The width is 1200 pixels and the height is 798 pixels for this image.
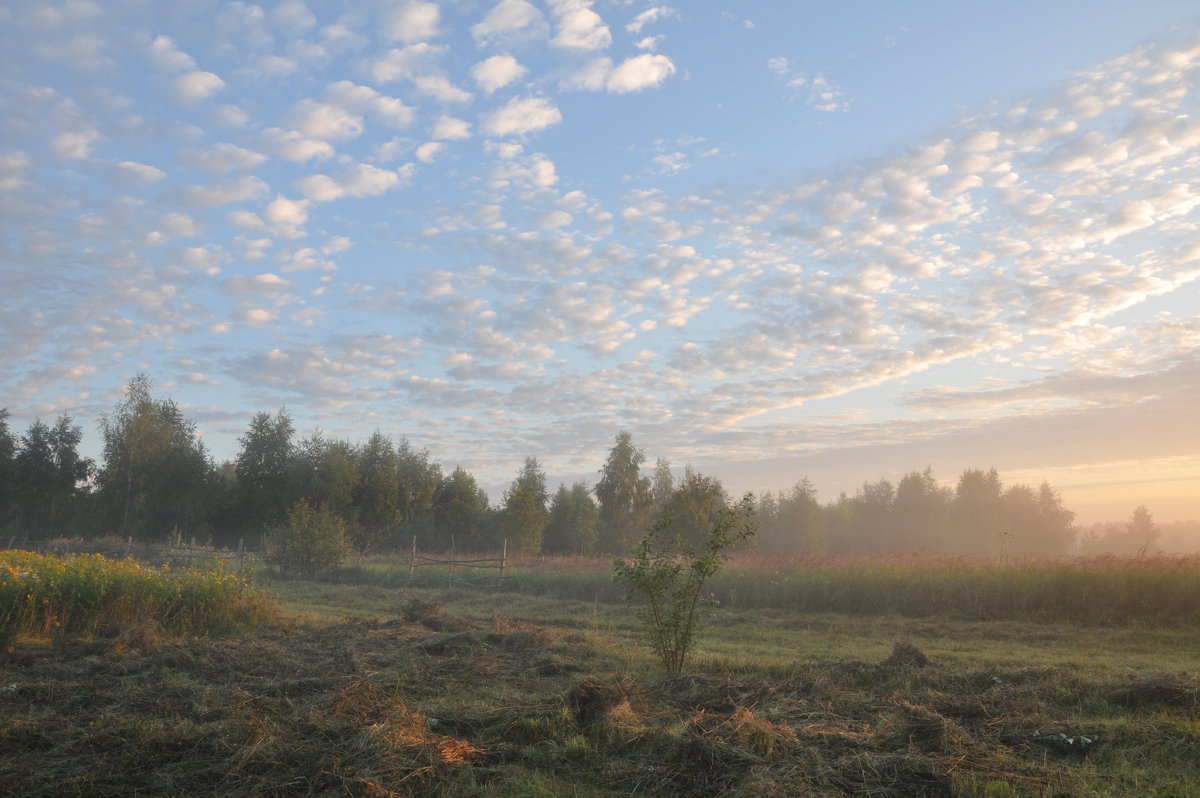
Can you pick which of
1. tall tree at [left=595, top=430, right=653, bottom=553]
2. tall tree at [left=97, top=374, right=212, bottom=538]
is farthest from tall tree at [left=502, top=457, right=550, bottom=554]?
tall tree at [left=97, top=374, right=212, bottom=538]

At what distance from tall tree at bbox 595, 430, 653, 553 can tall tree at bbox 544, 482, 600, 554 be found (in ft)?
2.94

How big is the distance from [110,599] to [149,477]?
34.9 metres

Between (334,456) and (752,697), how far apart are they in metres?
38.7

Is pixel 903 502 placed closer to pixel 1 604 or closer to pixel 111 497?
pixel 111 497

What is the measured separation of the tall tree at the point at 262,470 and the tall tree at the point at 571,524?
17409 mm

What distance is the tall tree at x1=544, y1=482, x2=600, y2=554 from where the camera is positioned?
4884 centimetres

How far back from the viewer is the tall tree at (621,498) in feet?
162

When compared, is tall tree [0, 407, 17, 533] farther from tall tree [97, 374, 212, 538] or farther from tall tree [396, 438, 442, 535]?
tall tree [396, 438, 442, 535]

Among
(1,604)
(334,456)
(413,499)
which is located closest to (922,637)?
(1,604)

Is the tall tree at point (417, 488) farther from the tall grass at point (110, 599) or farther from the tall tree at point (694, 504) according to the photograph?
the tall grass at point (110, 599)

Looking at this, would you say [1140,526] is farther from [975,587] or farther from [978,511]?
[975,587]

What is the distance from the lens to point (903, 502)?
7144cm

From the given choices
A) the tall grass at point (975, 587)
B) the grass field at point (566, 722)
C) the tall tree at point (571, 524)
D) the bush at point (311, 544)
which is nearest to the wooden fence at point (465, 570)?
the bush at point (311, 544)

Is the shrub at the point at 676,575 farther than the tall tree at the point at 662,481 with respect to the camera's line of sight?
No
